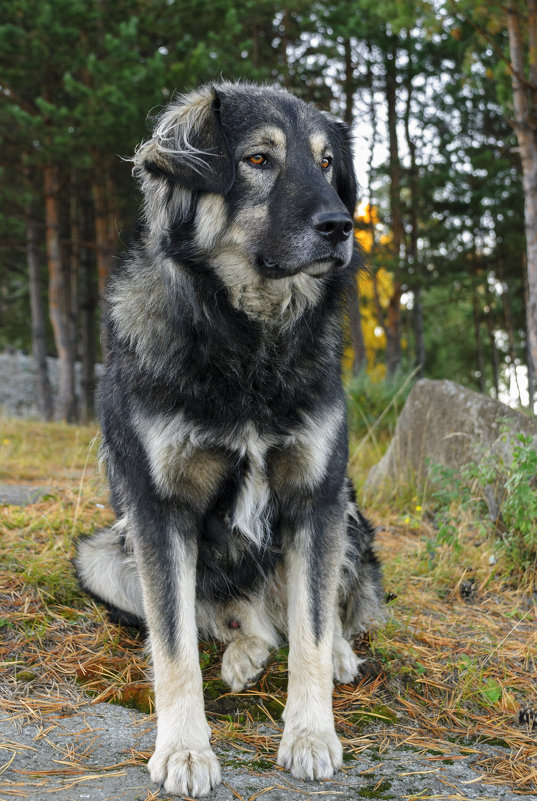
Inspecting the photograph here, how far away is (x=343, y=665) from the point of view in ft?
8.94

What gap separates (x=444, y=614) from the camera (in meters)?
3.43

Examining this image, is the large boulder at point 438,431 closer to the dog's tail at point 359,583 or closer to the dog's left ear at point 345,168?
the dog's tail at point 359,583

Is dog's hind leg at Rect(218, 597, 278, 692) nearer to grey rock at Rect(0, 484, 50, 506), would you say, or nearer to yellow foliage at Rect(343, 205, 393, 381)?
yellow foliage at Rect(343, 205, 393, 381)

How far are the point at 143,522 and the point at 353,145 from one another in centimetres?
193

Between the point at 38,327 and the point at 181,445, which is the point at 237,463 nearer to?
the point at 181,445

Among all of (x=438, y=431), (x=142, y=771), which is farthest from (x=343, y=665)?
(x=438, y=431)

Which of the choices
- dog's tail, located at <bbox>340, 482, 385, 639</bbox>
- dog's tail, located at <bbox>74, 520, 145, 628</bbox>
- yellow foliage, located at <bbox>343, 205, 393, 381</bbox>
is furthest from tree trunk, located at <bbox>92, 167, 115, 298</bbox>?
dog's tail, located at <bbox>340, 482, 385, 639</bbox>

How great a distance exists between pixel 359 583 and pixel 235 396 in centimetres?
110

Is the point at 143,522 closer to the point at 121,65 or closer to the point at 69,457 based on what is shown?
the point at 69,457

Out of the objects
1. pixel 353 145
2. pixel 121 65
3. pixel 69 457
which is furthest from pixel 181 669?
pixel 121 65

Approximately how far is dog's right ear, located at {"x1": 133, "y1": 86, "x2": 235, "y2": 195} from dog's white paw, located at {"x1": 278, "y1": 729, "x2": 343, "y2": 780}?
1.85 metres

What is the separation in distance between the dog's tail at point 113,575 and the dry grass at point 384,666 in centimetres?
12

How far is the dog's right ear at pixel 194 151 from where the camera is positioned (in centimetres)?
247

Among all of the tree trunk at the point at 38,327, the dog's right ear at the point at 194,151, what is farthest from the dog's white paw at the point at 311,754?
the tree trunk at the point at 38,327
